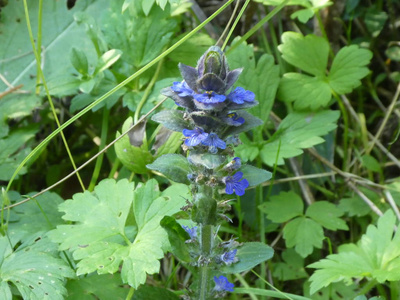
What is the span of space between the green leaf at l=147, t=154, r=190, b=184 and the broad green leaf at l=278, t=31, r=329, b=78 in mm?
1117

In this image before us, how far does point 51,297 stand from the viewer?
1.71 m

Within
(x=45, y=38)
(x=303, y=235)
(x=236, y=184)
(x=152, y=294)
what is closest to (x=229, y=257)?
(x=236, y=184)

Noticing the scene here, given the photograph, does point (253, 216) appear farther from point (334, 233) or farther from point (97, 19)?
point (97, 19)

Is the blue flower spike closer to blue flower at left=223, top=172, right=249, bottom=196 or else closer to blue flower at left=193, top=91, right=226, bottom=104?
blue flower at left=223, top=172, right=249, bottom=196

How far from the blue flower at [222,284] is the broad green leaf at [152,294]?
0.73ft

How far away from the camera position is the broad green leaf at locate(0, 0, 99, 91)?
2.81 meters

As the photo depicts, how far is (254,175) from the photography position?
64.9 inches

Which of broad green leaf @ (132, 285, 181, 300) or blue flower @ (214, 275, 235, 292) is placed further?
broad green leaf @ (132, 285, 181, 300)

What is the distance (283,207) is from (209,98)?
3.46 ft

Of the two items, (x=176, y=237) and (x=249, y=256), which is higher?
(x=176, y=237)

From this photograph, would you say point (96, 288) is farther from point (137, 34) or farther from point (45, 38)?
point (45, 38)

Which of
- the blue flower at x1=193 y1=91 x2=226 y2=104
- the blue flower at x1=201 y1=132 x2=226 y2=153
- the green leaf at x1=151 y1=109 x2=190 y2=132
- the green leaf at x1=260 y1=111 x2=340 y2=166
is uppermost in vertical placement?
the blue flower at x1=193 y1=91 x2=226 y2=104

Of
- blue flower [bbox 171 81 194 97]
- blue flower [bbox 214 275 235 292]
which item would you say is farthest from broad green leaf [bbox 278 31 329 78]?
blue flower [bbox 214 275 235 292]

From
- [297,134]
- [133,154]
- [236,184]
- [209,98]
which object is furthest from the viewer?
[297,134]
